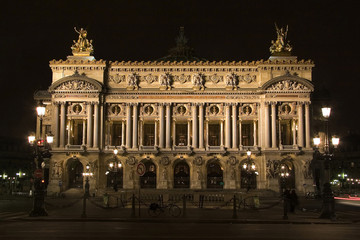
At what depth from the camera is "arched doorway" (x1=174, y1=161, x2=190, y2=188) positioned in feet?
251

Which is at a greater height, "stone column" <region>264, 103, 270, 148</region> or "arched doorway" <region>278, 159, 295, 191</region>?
"stone column" <region>264, 103, 270, 148</region>

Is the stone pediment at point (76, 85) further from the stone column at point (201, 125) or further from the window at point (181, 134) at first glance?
the stone column at point (201, 125)

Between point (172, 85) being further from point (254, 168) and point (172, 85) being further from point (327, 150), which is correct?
point (327, 150)

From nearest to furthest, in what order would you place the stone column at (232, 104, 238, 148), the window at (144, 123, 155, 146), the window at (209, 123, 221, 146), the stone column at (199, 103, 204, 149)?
the stone column at (232, 104, 238, 148) < the stone column at (199, 103, 204, 149) < the window at (144, 123, 155, 146) < the window at (209, 123, 221, 146)

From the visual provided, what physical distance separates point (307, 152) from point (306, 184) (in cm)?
478

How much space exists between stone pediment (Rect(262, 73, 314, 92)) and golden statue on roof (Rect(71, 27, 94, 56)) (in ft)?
93.2

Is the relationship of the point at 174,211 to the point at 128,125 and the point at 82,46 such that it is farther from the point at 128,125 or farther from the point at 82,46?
the point at 82,46

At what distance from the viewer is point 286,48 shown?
7819 cm

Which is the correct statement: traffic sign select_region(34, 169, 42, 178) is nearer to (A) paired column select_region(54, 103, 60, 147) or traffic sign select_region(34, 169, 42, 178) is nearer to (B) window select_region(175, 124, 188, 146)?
(A) paired column select_region(54, 103, 60, 147)

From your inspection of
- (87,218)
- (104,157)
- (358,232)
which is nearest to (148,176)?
(104,157)

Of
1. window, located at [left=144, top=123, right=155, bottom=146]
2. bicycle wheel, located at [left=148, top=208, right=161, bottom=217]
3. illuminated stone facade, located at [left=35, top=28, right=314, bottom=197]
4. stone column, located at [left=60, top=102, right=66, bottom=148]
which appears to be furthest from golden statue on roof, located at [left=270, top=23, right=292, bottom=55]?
bicycle wheel, located at [left=148, top=208, right=161, bottom=217]

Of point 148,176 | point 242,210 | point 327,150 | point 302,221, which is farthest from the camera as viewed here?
point 148,176

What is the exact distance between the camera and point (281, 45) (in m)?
78.1

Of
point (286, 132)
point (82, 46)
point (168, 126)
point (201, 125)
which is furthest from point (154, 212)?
point (82, 46)
